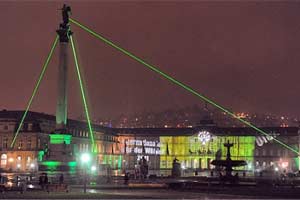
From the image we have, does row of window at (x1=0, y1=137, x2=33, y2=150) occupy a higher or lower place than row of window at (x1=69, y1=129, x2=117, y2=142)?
lower

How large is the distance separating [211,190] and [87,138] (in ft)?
361

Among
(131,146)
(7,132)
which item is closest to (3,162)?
(7,132)

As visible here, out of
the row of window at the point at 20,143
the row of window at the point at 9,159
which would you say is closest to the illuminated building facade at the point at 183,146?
the row of window at the point at 20,143

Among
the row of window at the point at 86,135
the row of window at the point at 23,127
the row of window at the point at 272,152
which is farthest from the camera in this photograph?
the row of window at the point at 272,152

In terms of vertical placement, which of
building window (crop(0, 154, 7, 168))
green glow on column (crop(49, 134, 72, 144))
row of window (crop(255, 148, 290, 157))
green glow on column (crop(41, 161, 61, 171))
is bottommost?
green glow on column (crop(41, 161, 61, 171))

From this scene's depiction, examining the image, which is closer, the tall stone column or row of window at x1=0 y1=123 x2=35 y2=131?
the tall stone column

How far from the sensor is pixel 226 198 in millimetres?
32719

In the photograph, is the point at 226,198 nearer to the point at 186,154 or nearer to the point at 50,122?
the point at 50,122

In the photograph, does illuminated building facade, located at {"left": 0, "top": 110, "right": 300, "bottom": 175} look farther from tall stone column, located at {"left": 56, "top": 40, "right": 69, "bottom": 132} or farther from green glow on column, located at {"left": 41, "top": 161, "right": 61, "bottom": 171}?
green glow on column, located at {"left": 41, "top": 161, "right": 61, "bottom": 171}

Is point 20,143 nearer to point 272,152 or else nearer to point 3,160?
point 3,160

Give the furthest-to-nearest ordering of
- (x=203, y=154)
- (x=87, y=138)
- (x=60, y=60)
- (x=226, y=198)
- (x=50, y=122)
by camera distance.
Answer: (x=203, y=154) → (x=87, y=138) → (x=50, y=122) → (x=60, y=60) → (x=226, y=198)

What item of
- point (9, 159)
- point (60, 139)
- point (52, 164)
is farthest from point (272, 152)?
point (52, 164)

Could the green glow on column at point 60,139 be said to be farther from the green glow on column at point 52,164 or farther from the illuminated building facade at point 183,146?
the illuminated building facade at point 183,146

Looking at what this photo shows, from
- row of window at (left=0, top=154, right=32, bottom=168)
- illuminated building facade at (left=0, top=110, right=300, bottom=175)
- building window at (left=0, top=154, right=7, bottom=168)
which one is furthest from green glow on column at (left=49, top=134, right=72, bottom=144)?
illuminated building facade at (left=0, top=110, right=300, bottom=175)
